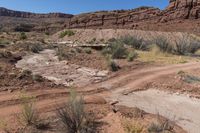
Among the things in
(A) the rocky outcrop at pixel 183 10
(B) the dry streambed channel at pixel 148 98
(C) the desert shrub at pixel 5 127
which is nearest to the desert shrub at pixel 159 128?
(B) the dry streambed channel at pixel 148 98

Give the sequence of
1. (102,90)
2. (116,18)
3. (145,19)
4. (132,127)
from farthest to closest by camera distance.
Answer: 1. (116,18)
2. (145,19)
3. (102,90)
4. (132,127)

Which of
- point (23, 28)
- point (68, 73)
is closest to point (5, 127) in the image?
point (68, 73)

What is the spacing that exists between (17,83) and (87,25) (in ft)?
259

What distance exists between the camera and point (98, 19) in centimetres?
9006

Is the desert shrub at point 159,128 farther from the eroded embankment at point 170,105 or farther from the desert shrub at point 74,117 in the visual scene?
the desert shrub at point 74,117

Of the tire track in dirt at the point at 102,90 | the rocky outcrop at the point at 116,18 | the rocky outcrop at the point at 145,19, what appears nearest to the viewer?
the tire track in dirt at the point at 102,90

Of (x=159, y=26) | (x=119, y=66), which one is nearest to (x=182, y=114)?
(x=119, y=66)

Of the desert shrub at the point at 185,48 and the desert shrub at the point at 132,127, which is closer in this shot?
the desert shrub at the point at 132,127

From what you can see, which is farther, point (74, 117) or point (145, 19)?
point (145, 19)

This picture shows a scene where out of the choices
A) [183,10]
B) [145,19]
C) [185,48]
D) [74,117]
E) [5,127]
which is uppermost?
[183,10]

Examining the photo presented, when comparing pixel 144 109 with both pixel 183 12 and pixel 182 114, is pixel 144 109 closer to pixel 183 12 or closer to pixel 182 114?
pixel 182 114

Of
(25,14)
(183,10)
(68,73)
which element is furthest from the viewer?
(25,14)

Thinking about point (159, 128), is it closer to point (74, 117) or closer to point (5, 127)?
point (74, 117)

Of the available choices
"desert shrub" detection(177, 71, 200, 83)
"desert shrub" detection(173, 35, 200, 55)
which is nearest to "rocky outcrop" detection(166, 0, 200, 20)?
"desert shrub" detection(173, 35, 200, 55)
